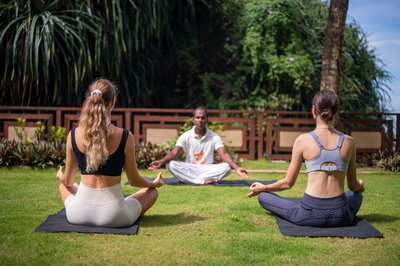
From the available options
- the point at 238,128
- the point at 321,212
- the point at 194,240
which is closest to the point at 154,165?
the point at 194,240

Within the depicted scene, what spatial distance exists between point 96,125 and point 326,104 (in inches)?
73.7

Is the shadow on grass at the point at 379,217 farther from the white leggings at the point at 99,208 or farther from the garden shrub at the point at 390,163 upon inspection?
the garden shrub at the point at 390,163

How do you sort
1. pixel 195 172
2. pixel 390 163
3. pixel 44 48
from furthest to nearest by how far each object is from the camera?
pixel 44 48
pixel 390 163
pixel 195 172

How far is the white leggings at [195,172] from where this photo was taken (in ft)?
25.1

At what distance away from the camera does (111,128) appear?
4.45m

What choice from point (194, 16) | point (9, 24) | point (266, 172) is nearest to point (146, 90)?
point (194, 16)

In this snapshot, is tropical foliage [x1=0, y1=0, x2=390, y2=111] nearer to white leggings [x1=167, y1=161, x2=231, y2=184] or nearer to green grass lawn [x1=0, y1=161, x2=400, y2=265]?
white leggings [x1=167, y1=161, x2=231, y2=184]

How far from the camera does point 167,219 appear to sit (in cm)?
514

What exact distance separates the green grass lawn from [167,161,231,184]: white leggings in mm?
1262

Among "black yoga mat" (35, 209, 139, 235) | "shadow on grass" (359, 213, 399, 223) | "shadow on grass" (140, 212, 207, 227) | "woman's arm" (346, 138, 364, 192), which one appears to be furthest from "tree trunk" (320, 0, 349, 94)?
"black yoga mat" (35, 209, 139, 235)

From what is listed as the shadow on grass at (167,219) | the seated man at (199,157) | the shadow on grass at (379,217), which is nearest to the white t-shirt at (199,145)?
the seated man at (199,157)

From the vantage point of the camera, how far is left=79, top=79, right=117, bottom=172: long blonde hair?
4.32 meters

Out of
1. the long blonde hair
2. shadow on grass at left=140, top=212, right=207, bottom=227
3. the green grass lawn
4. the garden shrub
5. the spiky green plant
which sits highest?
the spiky green plant

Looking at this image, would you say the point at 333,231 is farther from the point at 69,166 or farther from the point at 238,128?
the point at 238,128
